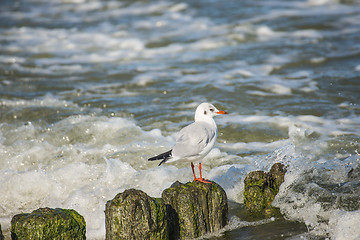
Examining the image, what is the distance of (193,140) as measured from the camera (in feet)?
14.5

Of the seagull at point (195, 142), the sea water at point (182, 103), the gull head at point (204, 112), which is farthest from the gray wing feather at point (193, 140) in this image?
the sea water at point (182, 103)

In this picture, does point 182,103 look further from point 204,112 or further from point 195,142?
point 195,142

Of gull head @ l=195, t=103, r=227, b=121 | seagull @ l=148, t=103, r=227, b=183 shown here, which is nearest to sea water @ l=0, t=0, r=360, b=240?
seagull @ l=148, t=103, r=227, b=183

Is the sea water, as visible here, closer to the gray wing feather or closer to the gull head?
the gray wing feather

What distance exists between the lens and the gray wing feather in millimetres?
4335

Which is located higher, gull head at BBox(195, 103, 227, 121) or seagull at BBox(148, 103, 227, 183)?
gull head at BBox(195, 103, 227, 121)

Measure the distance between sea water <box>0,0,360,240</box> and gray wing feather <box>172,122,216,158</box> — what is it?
0.83 metres

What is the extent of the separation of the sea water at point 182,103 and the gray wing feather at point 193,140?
83 centimetres

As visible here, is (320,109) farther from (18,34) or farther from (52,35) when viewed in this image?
(18,34)

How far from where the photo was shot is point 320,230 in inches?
169

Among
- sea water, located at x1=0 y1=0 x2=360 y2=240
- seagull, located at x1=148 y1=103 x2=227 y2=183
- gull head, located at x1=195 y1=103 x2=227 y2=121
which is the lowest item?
sea water, located at x1=0 y1=0 x2=360 y2=240

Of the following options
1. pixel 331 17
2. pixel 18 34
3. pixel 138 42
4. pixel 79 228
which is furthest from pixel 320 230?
pixel 18 34

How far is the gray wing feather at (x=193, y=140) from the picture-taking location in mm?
4335

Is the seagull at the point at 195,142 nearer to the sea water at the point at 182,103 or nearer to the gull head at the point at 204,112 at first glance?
the gull head at the point at 204,112
